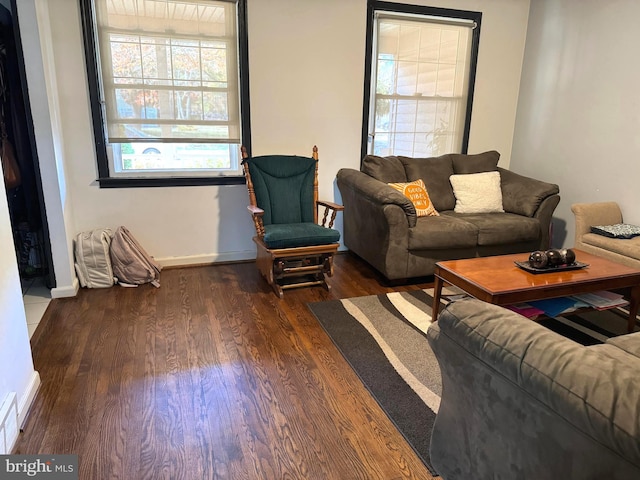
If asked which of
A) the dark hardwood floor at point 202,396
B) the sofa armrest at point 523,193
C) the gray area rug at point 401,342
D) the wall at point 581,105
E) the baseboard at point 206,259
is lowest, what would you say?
the dark hardwood floor at point 202,396

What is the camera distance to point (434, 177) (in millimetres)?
3920

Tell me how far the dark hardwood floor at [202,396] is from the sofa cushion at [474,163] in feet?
6.52

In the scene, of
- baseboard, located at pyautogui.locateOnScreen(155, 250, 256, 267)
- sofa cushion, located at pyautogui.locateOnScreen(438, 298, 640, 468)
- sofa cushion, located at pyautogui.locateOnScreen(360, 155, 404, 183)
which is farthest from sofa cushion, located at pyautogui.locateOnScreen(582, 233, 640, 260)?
baseboard, located at pyautogui.locateOnScreen(155, 250, 256, 267)

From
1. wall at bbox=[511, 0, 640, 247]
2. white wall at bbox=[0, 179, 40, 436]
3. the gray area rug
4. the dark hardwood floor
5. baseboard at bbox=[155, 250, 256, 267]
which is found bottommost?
the dark hardwood floor

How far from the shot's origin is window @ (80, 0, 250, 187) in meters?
3.26

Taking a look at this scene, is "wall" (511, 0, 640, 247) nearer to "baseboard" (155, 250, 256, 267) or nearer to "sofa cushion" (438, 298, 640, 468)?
"baseboard" (155, 250, 256, 267)

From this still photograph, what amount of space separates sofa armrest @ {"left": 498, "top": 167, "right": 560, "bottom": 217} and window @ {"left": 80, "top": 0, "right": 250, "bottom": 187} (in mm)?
2317

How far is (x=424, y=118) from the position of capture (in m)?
4.20

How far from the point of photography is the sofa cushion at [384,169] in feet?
12.3

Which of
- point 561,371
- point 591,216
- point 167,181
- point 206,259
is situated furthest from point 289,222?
point 561,371

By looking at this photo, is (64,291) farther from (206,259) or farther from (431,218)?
(431,218)

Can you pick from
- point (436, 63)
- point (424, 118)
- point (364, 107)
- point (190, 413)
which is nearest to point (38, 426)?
point (190, 413)

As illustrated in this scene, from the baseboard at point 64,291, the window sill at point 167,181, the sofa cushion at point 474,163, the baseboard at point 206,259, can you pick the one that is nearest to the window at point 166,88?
the window sill at point 167,181

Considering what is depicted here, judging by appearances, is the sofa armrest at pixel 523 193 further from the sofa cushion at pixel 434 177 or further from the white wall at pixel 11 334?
the white wall at pixel 11 334
